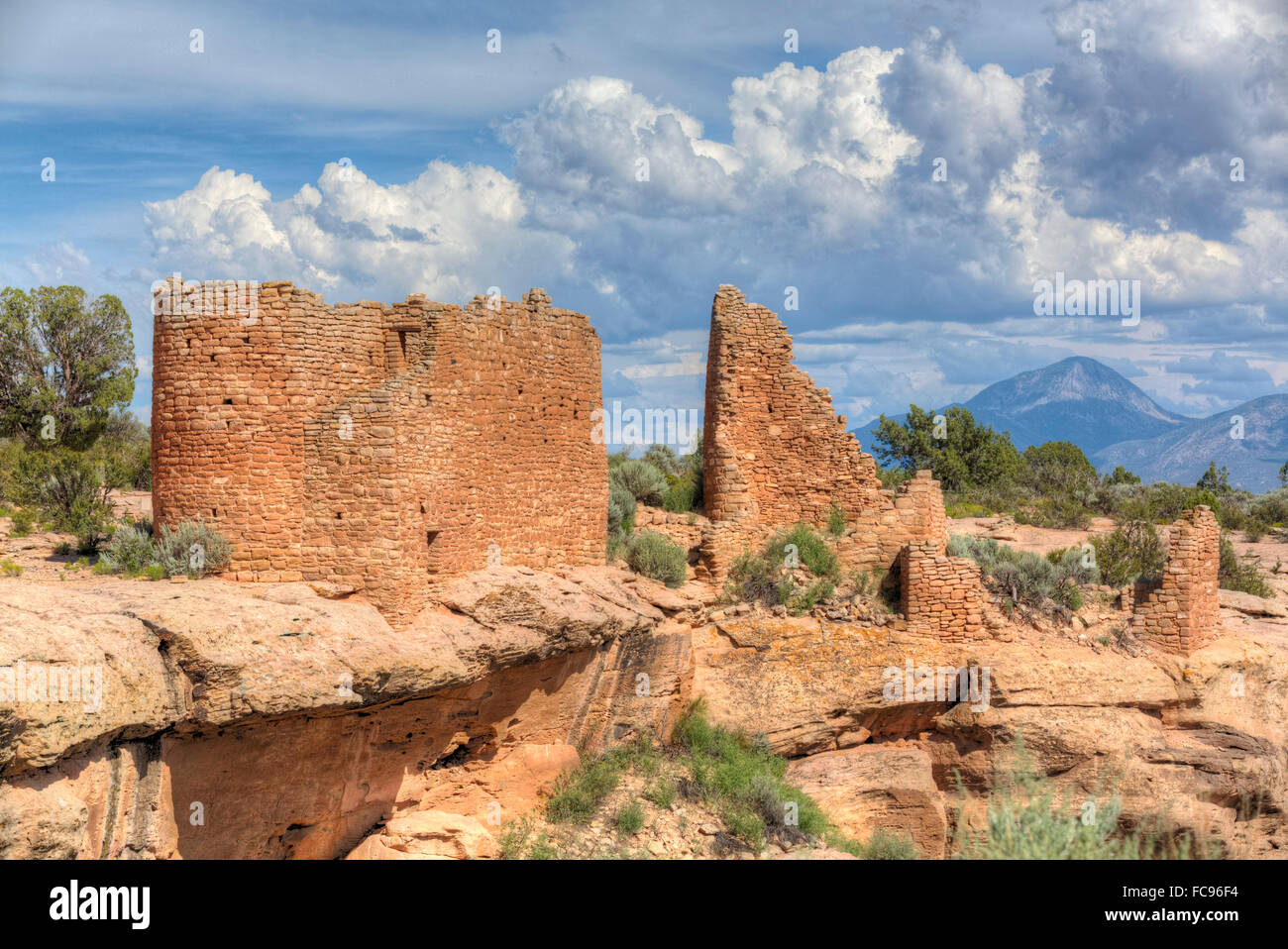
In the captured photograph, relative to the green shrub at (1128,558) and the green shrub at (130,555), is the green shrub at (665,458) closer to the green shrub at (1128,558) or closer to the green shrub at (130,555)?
the green shrub at (1128,558)

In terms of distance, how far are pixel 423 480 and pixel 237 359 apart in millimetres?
2710

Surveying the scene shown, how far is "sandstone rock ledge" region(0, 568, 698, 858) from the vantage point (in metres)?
8.95

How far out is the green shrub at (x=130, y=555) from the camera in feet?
40.0

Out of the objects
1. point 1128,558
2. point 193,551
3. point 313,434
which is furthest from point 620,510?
point 1128,558

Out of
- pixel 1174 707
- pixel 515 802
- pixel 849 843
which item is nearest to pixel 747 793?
pixel 849 843

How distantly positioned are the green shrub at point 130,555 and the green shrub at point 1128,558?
15.1 metres

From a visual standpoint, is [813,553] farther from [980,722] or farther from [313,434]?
[313,434]

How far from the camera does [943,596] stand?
53.1ft

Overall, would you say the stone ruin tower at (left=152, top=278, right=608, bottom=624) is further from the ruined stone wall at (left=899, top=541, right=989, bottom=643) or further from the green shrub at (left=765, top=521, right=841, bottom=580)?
the ruined stone wall at (left=899, top=541, right=989, bottom=643)

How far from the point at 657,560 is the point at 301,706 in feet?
23.9

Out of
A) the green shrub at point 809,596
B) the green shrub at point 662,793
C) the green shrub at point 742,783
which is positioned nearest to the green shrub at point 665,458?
the green shrub at point 809,596

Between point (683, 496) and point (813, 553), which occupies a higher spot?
point (683, 496)

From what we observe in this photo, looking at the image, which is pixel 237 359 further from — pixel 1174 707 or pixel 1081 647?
pixel 1174 707

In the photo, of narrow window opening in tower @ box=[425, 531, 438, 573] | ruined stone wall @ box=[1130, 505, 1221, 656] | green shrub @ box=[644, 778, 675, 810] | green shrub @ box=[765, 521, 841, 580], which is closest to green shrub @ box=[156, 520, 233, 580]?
narrow window opening in tower @ box=[425, 531, 438, 573]
